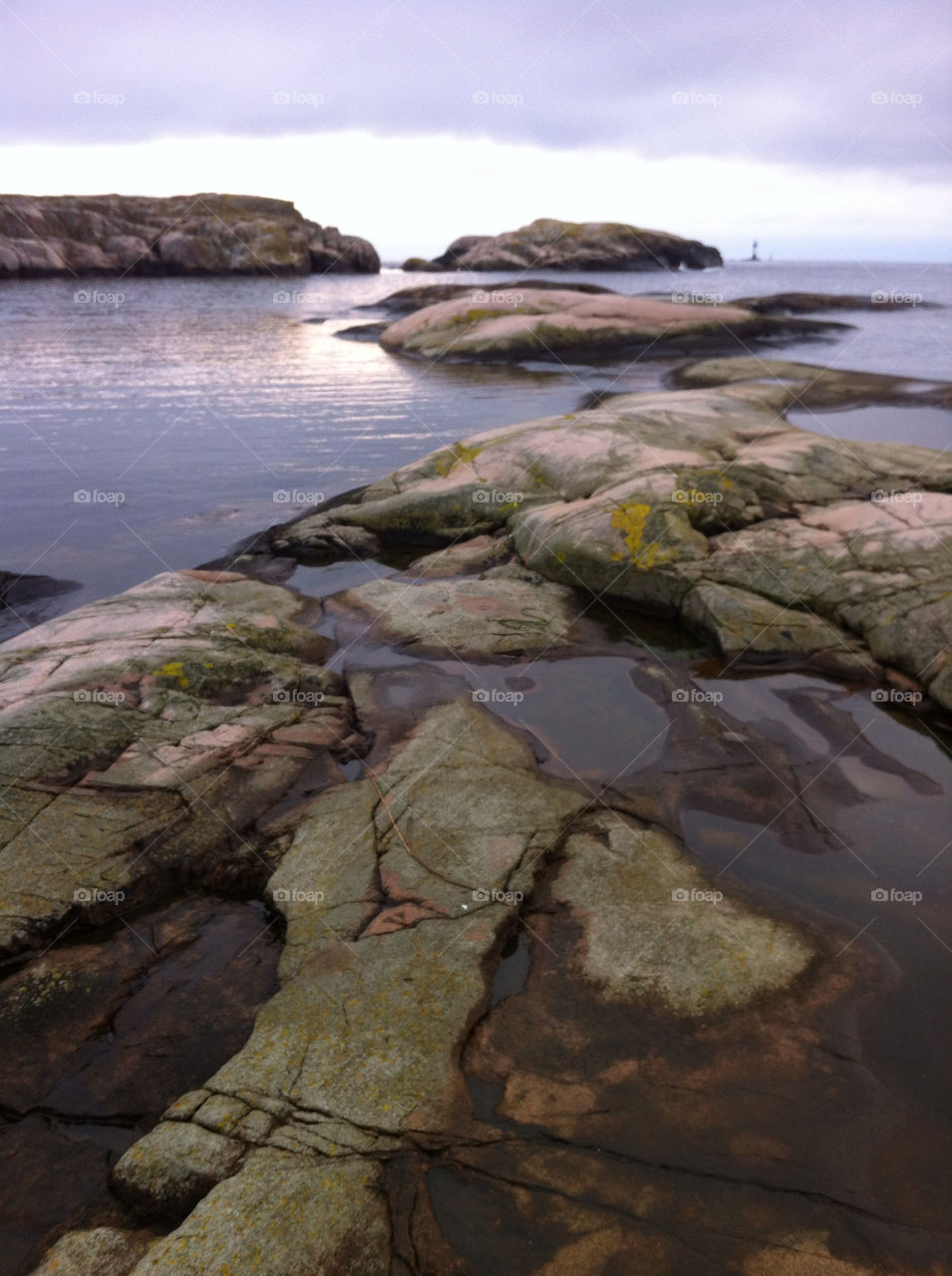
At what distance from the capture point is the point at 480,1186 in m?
4.05

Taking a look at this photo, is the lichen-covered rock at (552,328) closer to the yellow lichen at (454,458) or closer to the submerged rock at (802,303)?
the submerged rock at (802,303)

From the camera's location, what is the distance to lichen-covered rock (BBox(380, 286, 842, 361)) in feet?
107

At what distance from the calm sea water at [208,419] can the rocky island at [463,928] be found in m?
4.62

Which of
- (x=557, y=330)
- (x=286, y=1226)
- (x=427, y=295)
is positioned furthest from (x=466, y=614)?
(x=427, y=295)

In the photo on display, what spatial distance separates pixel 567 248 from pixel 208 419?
67054mm

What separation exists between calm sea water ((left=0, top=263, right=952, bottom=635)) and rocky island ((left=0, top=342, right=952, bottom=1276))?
462 centimetres

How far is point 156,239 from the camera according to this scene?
3137 inches

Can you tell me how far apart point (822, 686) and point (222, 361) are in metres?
28.8

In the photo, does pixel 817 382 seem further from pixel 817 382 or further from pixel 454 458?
pixel 454 458

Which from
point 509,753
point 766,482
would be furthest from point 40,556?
point 766,482

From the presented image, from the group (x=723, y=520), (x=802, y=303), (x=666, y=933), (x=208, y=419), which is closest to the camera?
(x=666, y=933)

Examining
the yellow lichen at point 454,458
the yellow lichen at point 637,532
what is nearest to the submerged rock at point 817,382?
the yellow lichen at point 454,458

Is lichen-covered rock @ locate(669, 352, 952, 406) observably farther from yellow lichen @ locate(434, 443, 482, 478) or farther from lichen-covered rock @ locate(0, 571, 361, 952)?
lichen-covered rock @ locate(0, 571, 361, 952)

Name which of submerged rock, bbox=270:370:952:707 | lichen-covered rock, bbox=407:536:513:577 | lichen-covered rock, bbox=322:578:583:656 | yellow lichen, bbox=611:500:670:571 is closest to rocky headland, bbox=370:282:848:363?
submerged rock, bbox=270:370:952:707
